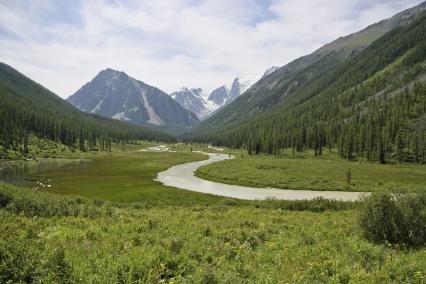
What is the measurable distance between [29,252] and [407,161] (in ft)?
452

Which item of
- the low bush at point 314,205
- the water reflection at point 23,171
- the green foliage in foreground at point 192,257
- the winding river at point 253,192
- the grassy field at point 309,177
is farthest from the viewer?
the water reflection at point 23,171

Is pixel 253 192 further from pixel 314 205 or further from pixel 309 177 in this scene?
pixel 314 205

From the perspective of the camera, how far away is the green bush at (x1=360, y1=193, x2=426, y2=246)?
57.1ft

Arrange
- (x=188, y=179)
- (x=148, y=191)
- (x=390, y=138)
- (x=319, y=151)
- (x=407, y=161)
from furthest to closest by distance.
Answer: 1. (x=319, y=151)
2. (x=390, y=138)
3. (x=407, y=161)
4. (x=188, y=179)
5. (x=148, y=191)

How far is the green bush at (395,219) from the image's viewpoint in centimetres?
1739

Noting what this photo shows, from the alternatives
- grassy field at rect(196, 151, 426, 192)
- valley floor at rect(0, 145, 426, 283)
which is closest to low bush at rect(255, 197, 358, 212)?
valley floor at rect(0, 145, 426, 283)

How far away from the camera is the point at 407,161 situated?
121750 millimetres

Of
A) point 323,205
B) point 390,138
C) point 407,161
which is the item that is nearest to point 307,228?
point 323,205

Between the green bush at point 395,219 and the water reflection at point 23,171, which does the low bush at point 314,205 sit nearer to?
the green bush at point 395,219

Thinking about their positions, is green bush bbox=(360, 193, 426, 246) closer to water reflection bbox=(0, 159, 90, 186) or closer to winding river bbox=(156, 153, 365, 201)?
winding river bbox=(156, 153, 365, 201)

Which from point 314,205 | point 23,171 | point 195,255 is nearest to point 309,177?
point 314,205

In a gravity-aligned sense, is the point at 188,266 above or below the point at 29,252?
below

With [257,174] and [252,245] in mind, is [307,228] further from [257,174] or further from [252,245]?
[257,174]

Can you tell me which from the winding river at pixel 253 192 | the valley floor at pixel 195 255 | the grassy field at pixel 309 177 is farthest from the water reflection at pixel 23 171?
the valley floor at pixel 195 255
